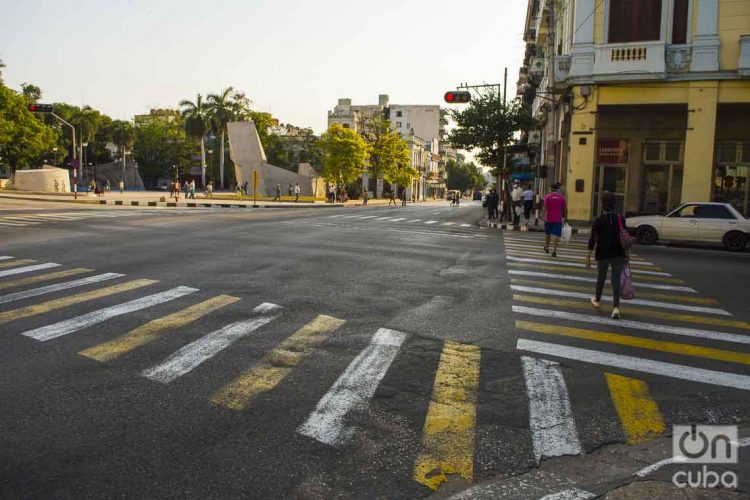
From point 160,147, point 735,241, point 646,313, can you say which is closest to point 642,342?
point 646,313

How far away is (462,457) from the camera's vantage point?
404 cm

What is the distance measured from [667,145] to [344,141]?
45.9 meters

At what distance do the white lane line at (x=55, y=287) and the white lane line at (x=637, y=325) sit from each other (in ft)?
22.5

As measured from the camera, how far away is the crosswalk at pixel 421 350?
14.6ft

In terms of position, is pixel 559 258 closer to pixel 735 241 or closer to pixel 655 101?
pixel 735 241

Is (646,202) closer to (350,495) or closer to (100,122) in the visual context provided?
(350,495)

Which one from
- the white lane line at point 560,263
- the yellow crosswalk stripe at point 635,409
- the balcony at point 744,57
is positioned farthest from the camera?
the balcony at point 744,57

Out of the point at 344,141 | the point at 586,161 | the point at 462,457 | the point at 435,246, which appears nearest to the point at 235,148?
the point at 344,141

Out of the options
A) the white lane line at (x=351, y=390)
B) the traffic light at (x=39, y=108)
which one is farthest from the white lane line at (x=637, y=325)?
the traffic light at (x=39, y=108)

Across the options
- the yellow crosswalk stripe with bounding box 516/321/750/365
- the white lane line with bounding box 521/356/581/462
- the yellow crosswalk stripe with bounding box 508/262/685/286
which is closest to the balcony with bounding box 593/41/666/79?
the yellow crosswalk stripe with bounding box 508/262/685/286

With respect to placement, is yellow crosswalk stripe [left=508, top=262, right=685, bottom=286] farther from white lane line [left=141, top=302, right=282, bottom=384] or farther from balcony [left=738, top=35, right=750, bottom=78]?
balcony [left=738, top=35, right=750, bottom=78]

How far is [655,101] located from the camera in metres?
22.9

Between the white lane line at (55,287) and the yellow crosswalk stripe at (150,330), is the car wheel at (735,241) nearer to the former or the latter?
the yellow crosswalk stripe at (150,330)

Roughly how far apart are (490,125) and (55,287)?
29477 millimetres
